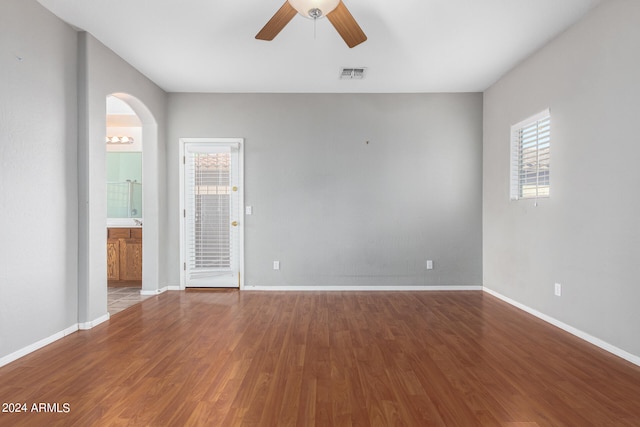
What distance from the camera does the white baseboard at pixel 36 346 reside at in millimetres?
2578

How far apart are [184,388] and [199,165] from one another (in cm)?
357

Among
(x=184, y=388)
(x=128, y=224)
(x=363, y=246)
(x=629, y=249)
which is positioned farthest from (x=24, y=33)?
(x=629, y=249)

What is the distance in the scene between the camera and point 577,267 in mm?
3215

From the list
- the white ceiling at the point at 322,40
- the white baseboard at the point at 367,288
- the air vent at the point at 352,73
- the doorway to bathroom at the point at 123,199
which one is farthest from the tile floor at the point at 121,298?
the air vent at the point at 352,73

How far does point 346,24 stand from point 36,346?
3.53 metres

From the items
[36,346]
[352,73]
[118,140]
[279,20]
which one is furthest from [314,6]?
[118,140]

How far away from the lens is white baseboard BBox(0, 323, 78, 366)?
8.46ft

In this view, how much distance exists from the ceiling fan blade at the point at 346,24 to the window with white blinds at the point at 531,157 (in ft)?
7.35

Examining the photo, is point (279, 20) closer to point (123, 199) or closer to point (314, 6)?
point (314, 6)

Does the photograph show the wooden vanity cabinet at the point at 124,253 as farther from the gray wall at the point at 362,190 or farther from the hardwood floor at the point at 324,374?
the hardwood floor at the point at 324,374

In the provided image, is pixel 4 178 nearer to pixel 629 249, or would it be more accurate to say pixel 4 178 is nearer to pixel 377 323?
pixel 377 323

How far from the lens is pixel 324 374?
240cm

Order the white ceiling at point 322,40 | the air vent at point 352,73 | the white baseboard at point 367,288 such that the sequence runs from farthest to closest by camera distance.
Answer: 1. the white baseboard at point 367,288
2. the air vent at point 352,73
3. the white ceiling at point 322,40

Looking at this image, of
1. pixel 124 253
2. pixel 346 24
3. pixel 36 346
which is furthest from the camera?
pixel 124 253
